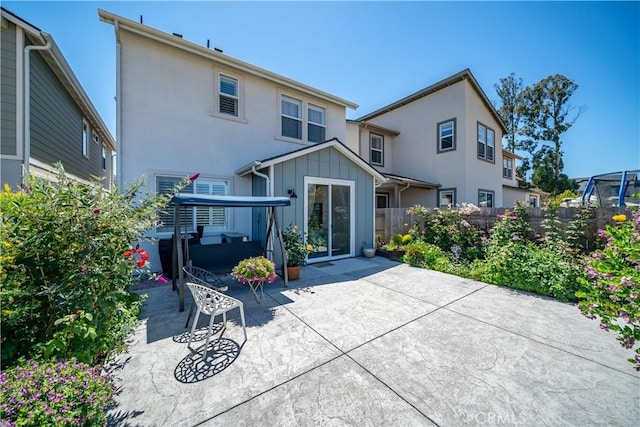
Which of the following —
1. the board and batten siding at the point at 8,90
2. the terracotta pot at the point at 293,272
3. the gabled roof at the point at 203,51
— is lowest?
the terracotta pot at the point at 293,272

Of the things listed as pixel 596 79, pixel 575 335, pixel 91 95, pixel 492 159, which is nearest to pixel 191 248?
pixel 575 335

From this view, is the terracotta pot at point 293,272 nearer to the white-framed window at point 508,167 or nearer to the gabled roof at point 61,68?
the gabled roof at point 61,68

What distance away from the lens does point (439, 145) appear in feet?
41.2

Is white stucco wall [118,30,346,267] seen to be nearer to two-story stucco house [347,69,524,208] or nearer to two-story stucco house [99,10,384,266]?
two-story stucco house [99,10,384,266]

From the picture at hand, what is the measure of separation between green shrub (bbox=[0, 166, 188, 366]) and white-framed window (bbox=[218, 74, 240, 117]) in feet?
19.8

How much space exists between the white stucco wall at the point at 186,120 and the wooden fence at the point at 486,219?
16.8ft

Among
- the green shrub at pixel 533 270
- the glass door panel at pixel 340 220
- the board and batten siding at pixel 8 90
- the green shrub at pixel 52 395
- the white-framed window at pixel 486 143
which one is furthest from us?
the white-framed window at pixel 486 143

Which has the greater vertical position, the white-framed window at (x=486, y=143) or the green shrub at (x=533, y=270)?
the white-framed window at (x=486, y=143)

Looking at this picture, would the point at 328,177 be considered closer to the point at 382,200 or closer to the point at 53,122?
the point at 382,200

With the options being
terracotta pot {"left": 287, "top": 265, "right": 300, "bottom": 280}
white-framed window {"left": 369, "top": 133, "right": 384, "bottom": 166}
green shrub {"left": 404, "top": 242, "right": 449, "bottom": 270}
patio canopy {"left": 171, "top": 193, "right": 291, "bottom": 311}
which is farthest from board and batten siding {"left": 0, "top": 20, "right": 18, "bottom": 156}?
white-framed window {"left": 369, "top": 133, "right": 384, "bottom": 166}

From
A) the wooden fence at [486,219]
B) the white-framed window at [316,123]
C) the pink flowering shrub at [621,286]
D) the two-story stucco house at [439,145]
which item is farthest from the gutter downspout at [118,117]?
the two-story stucco house at [439,145]

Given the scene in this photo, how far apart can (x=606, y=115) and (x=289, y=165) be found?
20.5 meters

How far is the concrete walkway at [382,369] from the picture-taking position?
2051 mm

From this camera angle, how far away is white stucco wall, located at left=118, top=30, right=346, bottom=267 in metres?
6.25
